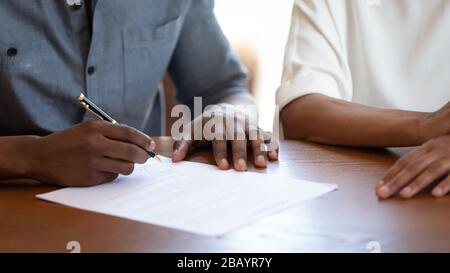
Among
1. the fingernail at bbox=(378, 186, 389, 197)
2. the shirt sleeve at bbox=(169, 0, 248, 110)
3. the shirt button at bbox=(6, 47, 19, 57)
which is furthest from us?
the shirt sleeve at bbox=(169, 0, 248, 110)

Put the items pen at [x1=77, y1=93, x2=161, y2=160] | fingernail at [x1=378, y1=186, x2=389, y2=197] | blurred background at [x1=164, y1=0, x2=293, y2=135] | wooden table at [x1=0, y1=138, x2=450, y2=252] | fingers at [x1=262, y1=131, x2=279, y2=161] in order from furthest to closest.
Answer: blurred background at [x1=164, y1=0, x2=293, y2=135] < fingers at [x1=262, y1=131, x2=279, y2=161] < pen at [x1=77, y1=93, x2=161, y2=160] < fingernail at [x1=378, y1=186, x2=389, y2=197] < wooden table at [x1=0, y1=138, x2=450, y2=252]

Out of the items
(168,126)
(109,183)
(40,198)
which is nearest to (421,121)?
(109,183)

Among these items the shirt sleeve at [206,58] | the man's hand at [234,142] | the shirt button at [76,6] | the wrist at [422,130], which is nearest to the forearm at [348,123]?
the wrist at [422,130]

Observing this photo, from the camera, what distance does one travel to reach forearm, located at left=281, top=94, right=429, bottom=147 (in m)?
1.14

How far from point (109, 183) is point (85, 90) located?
509mm

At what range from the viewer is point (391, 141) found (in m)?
1.15

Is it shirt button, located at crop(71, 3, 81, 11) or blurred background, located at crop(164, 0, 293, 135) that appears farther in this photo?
blurred background, located at crop(164, 0, 293, 135)

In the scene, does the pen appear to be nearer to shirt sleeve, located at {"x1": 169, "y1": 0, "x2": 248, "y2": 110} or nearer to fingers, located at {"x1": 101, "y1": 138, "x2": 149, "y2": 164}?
fingers, located at {"x1": 101, "y1": 138, "x2": 149, "y2": 164}

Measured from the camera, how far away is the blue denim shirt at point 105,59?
1.37 meters

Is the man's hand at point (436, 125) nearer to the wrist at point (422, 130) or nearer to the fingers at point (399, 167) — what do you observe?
the wrist at point (422, 130)

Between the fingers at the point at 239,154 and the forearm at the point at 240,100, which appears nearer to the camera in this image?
the fingers at the point at 239,154

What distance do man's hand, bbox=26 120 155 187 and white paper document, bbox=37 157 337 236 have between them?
22 mm

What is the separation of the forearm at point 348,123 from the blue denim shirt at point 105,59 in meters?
0.36

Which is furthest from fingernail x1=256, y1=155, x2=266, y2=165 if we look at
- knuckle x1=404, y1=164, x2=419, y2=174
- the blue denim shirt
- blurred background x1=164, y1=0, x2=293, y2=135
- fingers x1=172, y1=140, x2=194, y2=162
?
blurred background x1=164, y1=0, x2=293, y2=135
